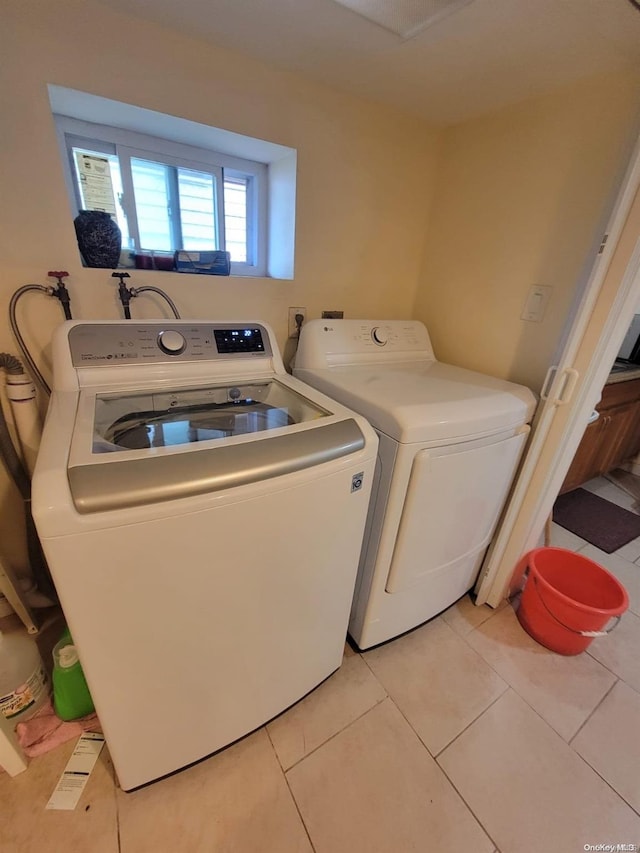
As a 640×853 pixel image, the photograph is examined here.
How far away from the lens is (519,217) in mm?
1422

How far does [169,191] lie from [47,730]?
195 centimetres

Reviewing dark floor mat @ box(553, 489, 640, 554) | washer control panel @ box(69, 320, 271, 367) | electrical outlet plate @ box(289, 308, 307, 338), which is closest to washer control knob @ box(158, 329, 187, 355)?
washer control panel @ box(69, 320, 271, 367)

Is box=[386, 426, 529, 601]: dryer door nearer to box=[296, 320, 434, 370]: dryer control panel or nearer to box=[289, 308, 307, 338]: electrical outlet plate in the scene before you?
box=[296, 320, 434, 370]: dryer control panel

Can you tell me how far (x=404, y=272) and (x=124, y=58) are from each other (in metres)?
1.35

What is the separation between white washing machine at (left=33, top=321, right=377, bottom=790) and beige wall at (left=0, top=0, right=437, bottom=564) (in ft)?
0.92

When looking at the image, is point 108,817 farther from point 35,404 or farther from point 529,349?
point 529,349

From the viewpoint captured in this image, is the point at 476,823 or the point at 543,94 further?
the point at 543,94

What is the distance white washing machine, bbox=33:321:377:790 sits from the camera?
0.64 meters

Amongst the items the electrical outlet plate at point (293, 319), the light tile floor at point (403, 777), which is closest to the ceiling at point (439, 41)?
the electrical outlet plate at point (293, 319)

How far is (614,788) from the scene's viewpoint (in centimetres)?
105

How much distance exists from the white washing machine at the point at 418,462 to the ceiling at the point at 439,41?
0.86 meters

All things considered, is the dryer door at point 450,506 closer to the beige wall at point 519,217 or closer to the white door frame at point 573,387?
the white door frame at point 573,387

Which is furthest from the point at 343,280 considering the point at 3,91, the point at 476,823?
the point at 476,823

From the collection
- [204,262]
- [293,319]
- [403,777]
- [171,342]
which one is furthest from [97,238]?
[403,777]
